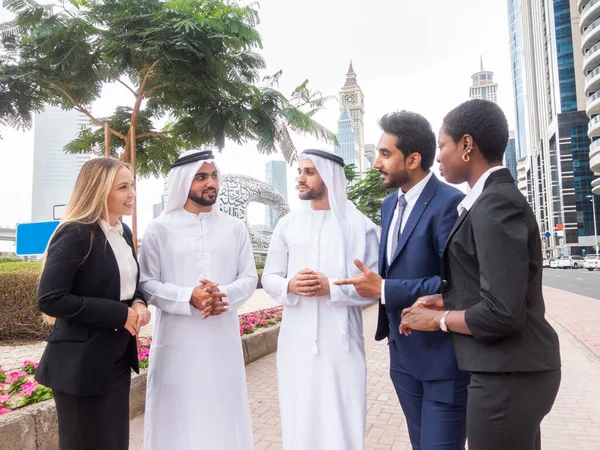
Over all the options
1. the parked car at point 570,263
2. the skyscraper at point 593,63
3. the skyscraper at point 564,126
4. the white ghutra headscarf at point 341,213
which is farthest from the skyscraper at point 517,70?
the white ghutra headscarf at point 341,213

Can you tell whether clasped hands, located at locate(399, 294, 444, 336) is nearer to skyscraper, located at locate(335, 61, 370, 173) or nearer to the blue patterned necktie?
the blue patterned necktie

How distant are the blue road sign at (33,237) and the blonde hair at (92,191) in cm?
279

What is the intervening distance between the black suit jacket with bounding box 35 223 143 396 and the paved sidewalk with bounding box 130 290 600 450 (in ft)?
5.94

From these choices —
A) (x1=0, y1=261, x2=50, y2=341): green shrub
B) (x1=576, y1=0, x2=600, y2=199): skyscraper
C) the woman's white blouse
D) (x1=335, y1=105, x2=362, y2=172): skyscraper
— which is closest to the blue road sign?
(x1=0, y1=261, x2=50, y2=341): green shrub

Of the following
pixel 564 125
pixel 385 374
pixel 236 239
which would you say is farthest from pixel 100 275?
pixel 564 125

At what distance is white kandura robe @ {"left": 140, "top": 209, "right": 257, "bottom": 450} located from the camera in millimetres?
2830

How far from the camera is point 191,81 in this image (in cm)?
497

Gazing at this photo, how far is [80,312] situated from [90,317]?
5 cm

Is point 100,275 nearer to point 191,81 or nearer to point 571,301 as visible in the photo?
→ point 191,81

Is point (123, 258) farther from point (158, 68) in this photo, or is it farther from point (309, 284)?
point (158, 68)

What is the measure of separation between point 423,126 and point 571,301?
13196mm

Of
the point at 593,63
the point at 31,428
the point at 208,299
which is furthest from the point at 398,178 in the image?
the point at 593,63

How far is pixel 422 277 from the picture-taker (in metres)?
2.23

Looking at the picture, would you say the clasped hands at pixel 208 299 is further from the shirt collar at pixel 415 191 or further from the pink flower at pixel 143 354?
the pink flower at pixel 143 354
